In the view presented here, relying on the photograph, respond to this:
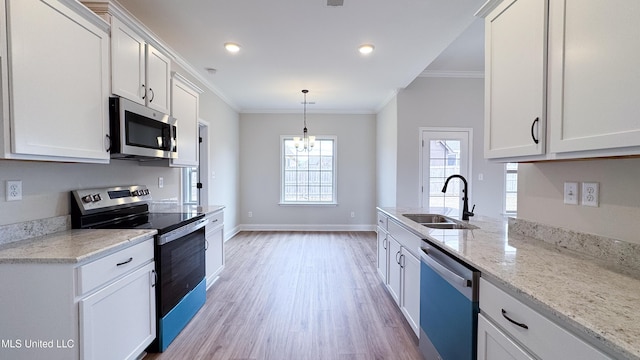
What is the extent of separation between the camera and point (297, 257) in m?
4.09

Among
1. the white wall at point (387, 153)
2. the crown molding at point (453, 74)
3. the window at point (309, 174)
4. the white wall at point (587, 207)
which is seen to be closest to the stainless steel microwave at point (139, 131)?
the white wall at point (587, 207)

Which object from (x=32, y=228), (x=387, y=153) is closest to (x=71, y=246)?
(x=32, y=228)

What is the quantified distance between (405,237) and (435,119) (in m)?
2.96

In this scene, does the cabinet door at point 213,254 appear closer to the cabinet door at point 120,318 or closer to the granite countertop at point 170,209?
the granite countertop at point 170,209

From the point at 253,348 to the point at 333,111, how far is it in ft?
15.8

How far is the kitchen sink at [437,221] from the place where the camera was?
218 cm

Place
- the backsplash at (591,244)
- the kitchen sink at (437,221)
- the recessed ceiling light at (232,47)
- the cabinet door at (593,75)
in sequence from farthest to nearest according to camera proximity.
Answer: the recessed ceiling light at (232,47)
the kitchen sink at (437,221)
the backsplash at (591,244)
the cabinet door at (593,75)

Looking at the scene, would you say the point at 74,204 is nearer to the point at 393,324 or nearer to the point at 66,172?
the point at 66,172

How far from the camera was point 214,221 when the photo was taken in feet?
9.37

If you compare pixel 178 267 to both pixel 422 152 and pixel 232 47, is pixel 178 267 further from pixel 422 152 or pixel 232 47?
pixel 422 152

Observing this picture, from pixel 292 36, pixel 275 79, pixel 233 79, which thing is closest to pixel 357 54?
pixel 292 36

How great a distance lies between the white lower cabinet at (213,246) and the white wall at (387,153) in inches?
109

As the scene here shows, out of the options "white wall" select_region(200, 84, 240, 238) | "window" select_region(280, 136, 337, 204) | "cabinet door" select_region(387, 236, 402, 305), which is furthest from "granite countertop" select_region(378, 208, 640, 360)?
"window" select_region(280, 136, 337, 204)

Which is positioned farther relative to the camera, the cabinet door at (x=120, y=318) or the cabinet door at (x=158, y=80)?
the cabinet door at (x=158, y=80)
